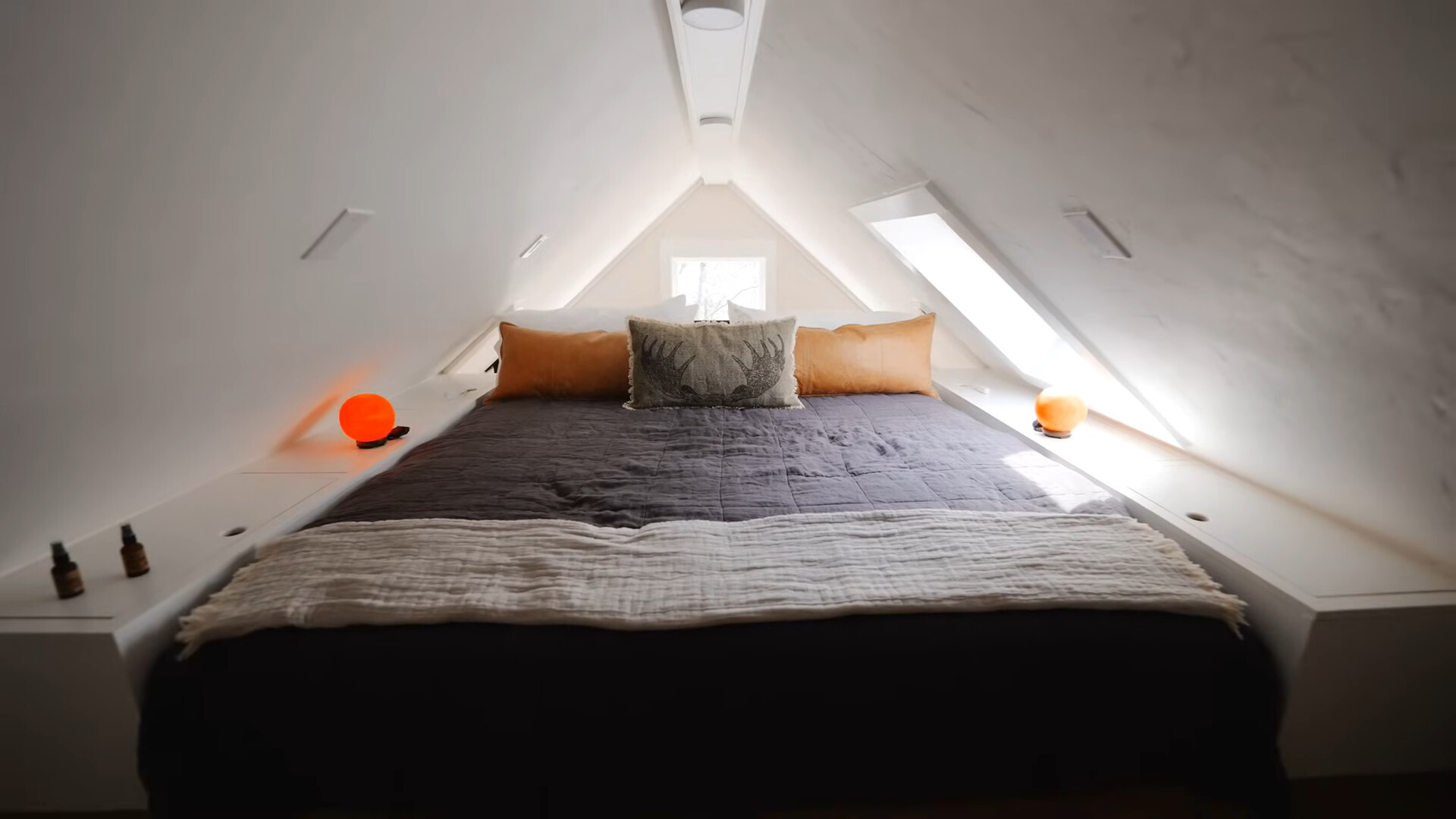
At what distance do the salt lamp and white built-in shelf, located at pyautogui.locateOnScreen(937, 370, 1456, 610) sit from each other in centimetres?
4

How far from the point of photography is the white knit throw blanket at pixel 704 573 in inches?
41.9

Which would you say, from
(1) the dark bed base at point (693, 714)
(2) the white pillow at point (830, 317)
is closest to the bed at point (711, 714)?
(1) the dark bed base at point (693, 714)

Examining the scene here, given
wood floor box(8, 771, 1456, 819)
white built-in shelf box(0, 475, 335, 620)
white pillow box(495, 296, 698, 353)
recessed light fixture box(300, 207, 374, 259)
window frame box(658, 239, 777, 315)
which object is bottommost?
wood floor box(8, 771, 1456, 819)

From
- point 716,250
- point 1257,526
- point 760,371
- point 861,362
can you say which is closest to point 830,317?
point 861,362

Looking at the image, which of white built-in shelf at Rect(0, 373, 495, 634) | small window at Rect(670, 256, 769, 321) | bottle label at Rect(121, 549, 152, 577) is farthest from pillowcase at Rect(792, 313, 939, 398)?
small window at Rect(670, 256, 769, 321)

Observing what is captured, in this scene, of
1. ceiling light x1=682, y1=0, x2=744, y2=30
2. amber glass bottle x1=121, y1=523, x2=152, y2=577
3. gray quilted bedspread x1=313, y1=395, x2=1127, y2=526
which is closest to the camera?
amber glass bottle x1=121, y1=523, x2=152, y2=577

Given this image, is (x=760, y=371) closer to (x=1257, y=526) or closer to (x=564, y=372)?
(x=564, y=372)

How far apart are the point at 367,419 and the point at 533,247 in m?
1.21

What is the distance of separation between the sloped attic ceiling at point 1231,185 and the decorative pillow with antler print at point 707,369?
80 centimetres

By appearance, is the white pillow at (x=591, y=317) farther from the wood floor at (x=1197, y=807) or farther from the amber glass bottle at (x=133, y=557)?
the wood floor at (x=1197, y=807)

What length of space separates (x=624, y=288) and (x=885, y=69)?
3320 mm

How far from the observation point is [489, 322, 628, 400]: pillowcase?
2.45 metres

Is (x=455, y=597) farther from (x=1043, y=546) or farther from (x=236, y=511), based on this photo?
(x=1043, y=546)

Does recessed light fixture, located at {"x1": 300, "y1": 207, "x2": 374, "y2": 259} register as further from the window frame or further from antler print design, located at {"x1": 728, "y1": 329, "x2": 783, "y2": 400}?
the window frame
